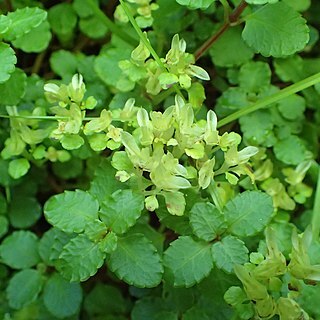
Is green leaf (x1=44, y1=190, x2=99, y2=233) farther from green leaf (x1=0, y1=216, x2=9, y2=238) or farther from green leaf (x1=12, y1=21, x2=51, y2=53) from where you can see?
green leaf (x1=12, y1=21, x2=51, y2=53)

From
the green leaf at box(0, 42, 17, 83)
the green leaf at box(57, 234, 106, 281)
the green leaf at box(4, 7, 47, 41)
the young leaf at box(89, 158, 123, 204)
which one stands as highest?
the green leaf at box(4, 7, 47, 41)

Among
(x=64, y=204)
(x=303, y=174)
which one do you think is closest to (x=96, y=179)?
(x=64, y=204)

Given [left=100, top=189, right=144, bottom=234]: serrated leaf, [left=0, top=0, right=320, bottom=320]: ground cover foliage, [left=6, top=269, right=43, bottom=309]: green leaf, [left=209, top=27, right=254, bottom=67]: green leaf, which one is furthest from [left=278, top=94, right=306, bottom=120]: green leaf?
[left=6, top=269, right=43, bottom=309]: green leaf

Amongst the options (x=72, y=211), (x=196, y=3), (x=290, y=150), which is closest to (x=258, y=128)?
(x=290, y=150)

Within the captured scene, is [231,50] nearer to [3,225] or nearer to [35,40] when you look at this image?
[35,40]

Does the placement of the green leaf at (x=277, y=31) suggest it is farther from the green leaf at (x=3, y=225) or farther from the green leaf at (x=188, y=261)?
the green leaf at (x=3, y=225)

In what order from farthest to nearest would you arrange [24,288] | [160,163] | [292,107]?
[292,107] → [24,288] → [160,163]

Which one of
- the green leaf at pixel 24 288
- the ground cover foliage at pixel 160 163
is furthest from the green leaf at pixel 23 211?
the green leaf at pixel 24 288

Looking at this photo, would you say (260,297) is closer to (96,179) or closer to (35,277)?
(96,179)
